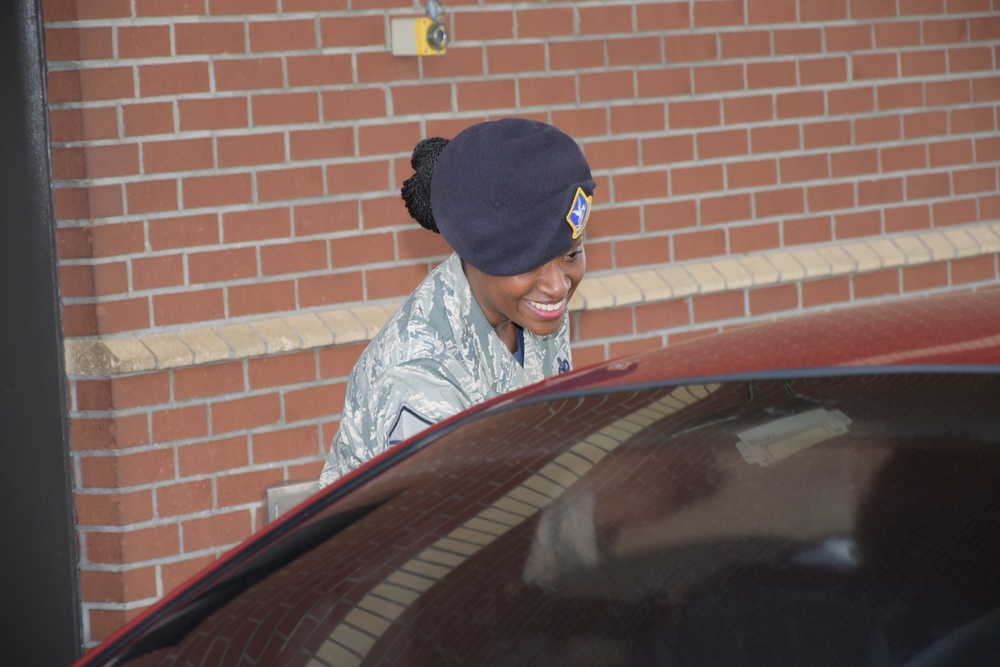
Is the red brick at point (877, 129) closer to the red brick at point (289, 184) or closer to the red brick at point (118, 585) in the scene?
the red brick at point (289, 184)

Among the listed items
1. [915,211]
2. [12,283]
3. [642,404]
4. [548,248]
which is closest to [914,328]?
[642,404]

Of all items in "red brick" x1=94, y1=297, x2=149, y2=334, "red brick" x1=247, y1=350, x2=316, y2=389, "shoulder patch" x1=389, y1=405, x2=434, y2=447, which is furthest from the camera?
"red brick" x1=247, y1=350, x2=316, y2=389

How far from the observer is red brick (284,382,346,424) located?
13.2 feet

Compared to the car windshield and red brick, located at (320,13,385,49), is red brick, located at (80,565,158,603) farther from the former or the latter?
the car windshield

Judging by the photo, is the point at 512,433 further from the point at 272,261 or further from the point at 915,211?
the point at 915,211

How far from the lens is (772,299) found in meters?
4.83

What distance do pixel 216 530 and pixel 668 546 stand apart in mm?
2519

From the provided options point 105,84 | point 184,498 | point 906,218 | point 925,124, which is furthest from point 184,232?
point 925,124

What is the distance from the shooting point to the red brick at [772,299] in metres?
4.79

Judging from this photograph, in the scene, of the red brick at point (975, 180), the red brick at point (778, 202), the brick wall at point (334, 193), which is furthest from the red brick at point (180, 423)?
the red brick at point (975, 180)

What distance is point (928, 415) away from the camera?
65.7 inches

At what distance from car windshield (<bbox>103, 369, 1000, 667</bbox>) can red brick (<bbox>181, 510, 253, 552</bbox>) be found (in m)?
2.21

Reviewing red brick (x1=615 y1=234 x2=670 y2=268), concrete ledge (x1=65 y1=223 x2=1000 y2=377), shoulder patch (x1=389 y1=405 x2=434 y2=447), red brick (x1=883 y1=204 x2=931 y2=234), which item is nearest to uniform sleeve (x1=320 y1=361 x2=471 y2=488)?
shoulder patch (x1=389 y1=405 x2=434 y2=447)

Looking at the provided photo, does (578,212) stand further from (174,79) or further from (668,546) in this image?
(174,79)
